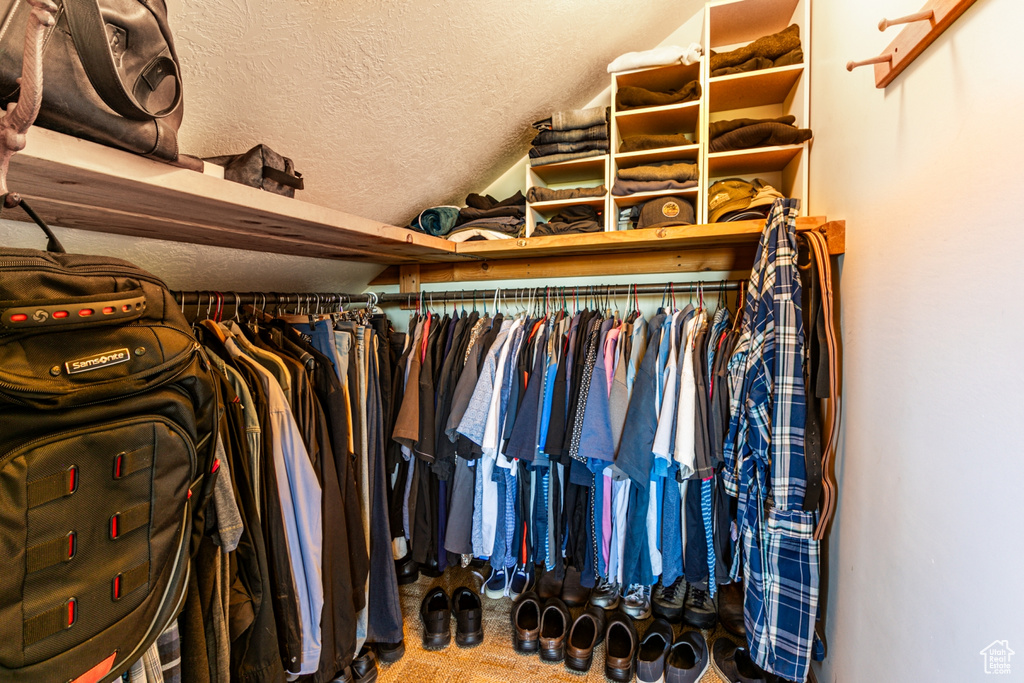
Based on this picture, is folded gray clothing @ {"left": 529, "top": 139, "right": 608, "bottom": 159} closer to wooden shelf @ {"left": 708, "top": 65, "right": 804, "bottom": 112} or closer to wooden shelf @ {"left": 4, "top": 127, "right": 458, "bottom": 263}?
wooden shelf @ {"left": 708, "top": 65, "right": 804, "bottom": 112}

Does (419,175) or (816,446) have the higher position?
(419,175)

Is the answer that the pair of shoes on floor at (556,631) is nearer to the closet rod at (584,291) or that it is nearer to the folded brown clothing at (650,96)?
the closet rod at (584,291)

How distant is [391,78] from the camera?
3.85 feet

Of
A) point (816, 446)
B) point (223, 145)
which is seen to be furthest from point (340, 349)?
point (816, 446)

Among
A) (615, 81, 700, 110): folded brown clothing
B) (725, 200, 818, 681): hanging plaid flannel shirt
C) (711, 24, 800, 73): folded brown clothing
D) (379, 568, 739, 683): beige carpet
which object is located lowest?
(379, 568, 739, 683): beige carpet

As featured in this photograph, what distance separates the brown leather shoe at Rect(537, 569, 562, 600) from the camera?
179 cm

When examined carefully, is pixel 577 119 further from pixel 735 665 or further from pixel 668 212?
pixel 735 665

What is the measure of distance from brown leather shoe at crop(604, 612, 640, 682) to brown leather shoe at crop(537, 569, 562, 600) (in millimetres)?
256

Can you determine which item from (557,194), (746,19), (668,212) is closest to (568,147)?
(557,194)

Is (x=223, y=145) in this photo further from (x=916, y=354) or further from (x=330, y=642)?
(x=916, y=354)

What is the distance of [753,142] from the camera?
54.1 inches

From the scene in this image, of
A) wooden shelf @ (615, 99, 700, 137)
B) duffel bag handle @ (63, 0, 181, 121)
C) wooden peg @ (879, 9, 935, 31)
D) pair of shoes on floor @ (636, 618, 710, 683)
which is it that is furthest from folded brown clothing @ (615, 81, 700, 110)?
pair of shoes on floor @ (636, 618, 710, 683)

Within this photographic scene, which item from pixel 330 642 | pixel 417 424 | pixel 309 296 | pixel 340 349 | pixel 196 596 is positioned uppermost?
pixel 309 296

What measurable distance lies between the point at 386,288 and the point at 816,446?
74.3 inches
